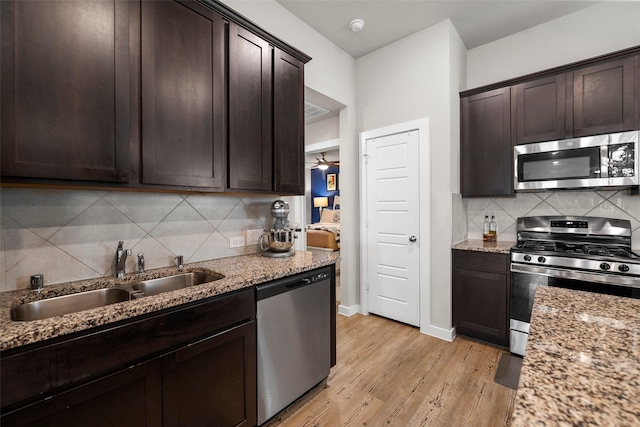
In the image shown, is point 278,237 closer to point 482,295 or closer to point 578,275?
point 482,295

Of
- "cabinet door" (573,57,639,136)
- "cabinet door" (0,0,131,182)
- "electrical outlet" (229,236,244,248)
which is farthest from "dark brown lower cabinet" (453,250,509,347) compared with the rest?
"cabinet door" (0,0,131,182)

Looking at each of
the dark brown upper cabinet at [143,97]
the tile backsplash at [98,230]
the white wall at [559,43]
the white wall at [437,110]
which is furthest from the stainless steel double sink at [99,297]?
the white wall at [559,43]

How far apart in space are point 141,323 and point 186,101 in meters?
1.21

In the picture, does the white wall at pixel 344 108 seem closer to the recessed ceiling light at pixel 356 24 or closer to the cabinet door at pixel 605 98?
the recessed ceiling light at pixel 356 24

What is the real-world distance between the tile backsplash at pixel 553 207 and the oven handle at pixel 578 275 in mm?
694

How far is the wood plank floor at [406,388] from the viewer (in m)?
1.79

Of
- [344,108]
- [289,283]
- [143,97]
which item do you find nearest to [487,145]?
[344,108]

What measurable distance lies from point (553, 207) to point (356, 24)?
8.94 ft

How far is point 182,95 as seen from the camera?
63.6 inches

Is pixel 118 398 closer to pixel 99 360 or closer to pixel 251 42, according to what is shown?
pixel 99 360

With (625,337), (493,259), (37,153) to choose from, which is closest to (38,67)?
(37,153)

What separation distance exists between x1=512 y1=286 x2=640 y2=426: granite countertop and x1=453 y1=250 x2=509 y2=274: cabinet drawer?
160 centimetres

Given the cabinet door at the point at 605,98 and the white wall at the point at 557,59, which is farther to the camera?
the white wall at the point at 557,59

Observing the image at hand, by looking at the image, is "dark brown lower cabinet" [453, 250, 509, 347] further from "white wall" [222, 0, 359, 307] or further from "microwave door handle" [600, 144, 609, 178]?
"white wall" [222, 0, 359, 307]
